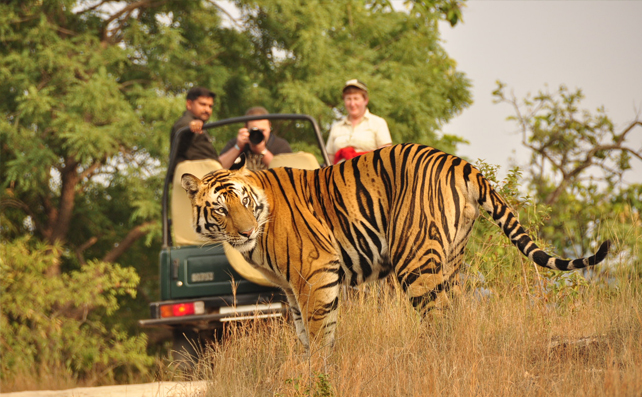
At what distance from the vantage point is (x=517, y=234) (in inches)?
156

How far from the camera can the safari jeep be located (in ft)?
20.6

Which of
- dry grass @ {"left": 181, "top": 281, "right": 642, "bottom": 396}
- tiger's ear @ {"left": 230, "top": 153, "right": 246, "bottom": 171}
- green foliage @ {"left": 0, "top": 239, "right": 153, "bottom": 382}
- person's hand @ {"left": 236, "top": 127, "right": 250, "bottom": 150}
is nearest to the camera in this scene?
dry grass @ {"left": 181, "top": 281, "right": 642, "bottom": 396}

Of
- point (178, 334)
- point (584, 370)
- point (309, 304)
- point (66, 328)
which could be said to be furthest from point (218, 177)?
point (66, 328)

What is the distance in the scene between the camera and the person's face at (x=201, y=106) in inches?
283

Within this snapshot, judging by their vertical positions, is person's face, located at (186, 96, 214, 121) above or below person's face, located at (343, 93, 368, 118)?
above

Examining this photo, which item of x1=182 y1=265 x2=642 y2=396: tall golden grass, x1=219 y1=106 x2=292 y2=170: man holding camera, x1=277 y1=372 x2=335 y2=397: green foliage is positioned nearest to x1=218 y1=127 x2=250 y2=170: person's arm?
x1=219 y1=106 x2=292 y2=170: man holding camera

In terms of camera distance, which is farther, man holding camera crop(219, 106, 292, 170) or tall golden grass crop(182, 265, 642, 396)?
man holding camera crop(219, 106, 292, 170)

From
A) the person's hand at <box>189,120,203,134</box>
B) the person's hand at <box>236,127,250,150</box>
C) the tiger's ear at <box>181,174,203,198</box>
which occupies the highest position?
the person's hand at <box>189,120,203,134</box>

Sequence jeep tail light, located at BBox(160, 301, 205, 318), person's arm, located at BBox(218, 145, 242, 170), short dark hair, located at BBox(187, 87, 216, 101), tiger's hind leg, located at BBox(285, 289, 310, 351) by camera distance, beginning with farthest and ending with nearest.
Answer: short dark hair, located at BBox(187, 87, 216, 101)
person's arm, located at BBox(218, 145, 242, 170)
jeep tail light, located at BBox(160, 301, 205, 318)
tiger's hind leg, located at BBox(285, 289, 310, 351)

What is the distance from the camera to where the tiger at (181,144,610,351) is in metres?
4.13

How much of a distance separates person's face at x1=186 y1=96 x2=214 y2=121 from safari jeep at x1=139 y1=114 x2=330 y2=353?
52cm

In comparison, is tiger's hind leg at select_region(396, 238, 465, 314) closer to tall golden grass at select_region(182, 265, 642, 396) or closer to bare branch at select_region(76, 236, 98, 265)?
tall golden grass at select_region(182, 265, 642, 396)

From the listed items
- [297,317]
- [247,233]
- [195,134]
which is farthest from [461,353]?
[195,134]

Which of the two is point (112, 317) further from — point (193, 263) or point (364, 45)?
point (193, 263)
